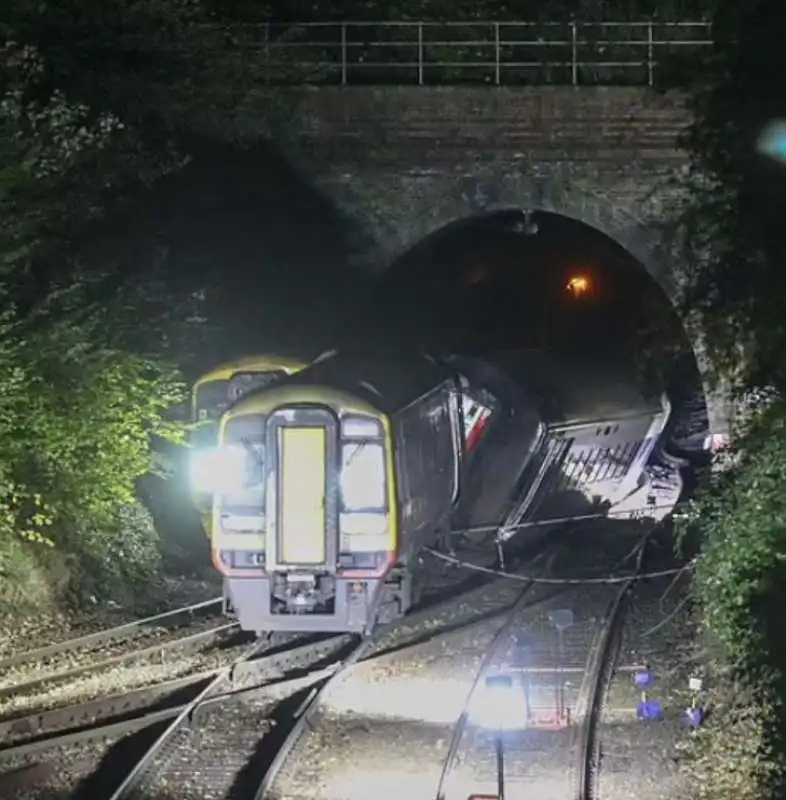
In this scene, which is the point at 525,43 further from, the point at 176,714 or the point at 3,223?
the point at 176,714

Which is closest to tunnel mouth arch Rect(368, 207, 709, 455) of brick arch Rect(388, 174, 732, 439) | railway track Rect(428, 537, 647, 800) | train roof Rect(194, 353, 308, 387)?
brick arch Rect(388, 174, 732, 439)

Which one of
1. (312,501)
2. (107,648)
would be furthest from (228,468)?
(107,648)

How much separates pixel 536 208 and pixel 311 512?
322 inches

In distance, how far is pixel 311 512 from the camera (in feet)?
39.0

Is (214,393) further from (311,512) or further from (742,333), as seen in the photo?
(742,333)

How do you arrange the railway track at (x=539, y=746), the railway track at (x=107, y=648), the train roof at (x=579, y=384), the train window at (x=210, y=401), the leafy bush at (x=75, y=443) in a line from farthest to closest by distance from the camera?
the train roof at (x=579, y=384) → the train window at (x=210, y=401) → the leafy bush at (x=75, y=443) → the railway track at (x=107, y=648) → the railway track at (x=539, y=746)

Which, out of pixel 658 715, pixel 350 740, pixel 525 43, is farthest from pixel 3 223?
pixel 525 43

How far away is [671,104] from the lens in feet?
59.4

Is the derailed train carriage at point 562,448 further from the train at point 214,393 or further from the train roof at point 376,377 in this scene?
the train at point 214,393

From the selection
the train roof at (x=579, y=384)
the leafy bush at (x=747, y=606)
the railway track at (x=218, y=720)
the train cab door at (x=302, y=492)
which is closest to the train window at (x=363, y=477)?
the train cab door at (x=302, y=492)

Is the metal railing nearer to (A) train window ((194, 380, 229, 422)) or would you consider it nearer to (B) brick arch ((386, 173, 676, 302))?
(B) brick arch ((386, 173, 676, 302))

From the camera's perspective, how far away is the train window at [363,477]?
39.1ft

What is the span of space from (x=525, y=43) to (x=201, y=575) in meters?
8.30

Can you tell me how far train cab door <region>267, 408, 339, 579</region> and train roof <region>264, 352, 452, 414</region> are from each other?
0.39m
